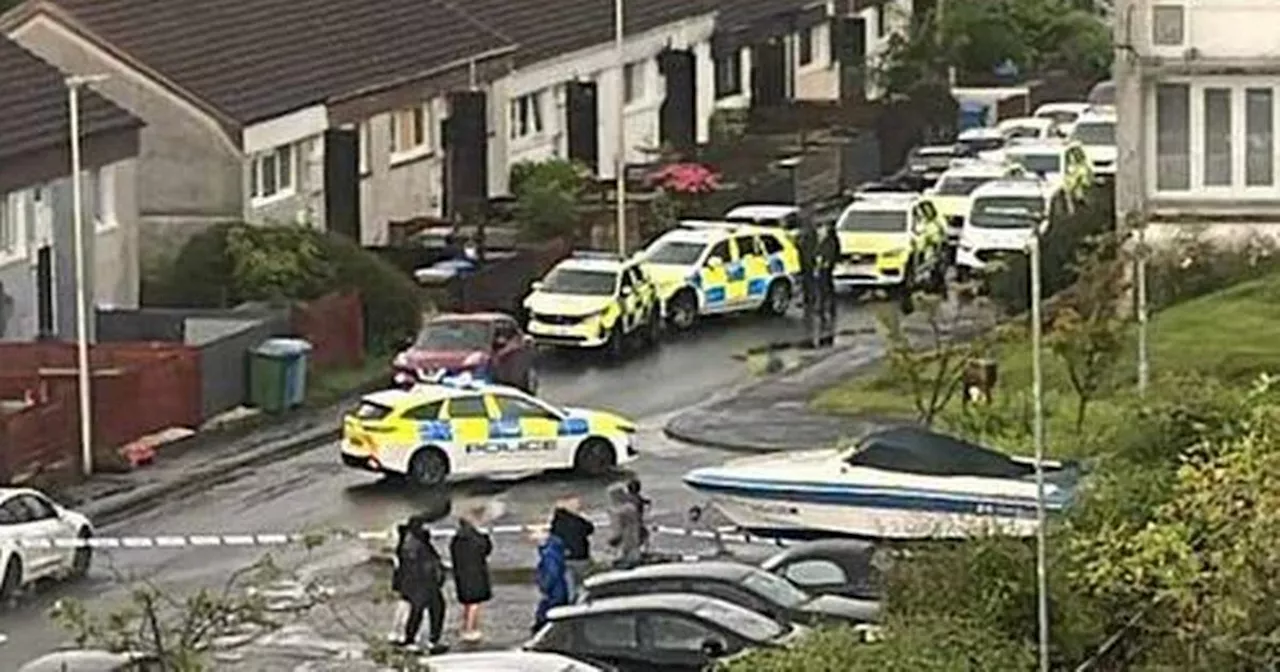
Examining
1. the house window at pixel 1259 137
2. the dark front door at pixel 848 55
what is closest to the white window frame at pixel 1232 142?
the house window at pixel 1259 137

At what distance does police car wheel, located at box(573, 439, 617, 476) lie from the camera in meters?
44.8

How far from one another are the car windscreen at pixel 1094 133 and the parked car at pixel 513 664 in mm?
39743

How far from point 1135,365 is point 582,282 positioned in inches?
386

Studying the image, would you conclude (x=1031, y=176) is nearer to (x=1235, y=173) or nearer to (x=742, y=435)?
(x=1235, y=173)

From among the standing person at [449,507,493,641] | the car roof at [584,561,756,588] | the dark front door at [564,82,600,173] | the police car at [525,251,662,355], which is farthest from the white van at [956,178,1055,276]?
the car roof at [584,561,756,588]

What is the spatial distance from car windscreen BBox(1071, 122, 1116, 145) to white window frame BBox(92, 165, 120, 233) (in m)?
20.4

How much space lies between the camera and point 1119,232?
172 ft

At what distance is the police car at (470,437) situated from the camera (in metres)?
44.3

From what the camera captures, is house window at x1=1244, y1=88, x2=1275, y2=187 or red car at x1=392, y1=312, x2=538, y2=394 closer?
red car at x1=392, y1=312, x2=538, y2=394

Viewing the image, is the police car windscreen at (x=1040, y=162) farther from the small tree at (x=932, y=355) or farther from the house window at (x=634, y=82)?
the small tree at (x=932, y=355)

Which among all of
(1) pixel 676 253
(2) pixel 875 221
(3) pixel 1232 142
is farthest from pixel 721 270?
(3) pixel 1232 142

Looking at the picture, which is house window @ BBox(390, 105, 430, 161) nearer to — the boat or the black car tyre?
the black car tyre

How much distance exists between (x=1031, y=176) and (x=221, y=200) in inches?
545

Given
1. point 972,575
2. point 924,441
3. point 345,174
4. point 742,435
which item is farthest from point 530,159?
point 972,575
